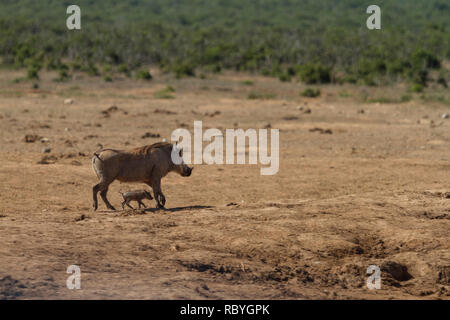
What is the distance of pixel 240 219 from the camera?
7844mm

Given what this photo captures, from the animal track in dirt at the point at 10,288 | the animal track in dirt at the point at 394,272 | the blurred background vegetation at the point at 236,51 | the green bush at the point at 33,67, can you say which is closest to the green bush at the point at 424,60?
the blurred background vegetation at the point at 236,51

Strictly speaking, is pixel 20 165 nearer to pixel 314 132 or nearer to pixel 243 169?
pixel 243 169

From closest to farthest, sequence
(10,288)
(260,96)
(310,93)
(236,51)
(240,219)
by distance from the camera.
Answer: (10,288), (240,219), (260,96), (310,93), (236,51)

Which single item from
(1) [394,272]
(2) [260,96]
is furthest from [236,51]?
(1) [394,272]

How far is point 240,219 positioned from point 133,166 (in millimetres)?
1761

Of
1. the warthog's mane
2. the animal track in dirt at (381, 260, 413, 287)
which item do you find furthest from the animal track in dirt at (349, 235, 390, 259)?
the warthog's mane

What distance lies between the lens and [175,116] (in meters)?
20.5

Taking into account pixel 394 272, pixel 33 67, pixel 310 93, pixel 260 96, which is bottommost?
pixel 394 272

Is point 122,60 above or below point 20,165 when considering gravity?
above

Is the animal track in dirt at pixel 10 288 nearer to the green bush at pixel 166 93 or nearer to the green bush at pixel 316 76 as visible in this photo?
the green bush at pixel 166 93

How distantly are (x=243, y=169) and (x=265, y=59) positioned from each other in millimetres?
29819

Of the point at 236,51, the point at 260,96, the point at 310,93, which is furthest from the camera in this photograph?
the point at 236,51

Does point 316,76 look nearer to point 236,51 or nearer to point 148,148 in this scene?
point 236,51
